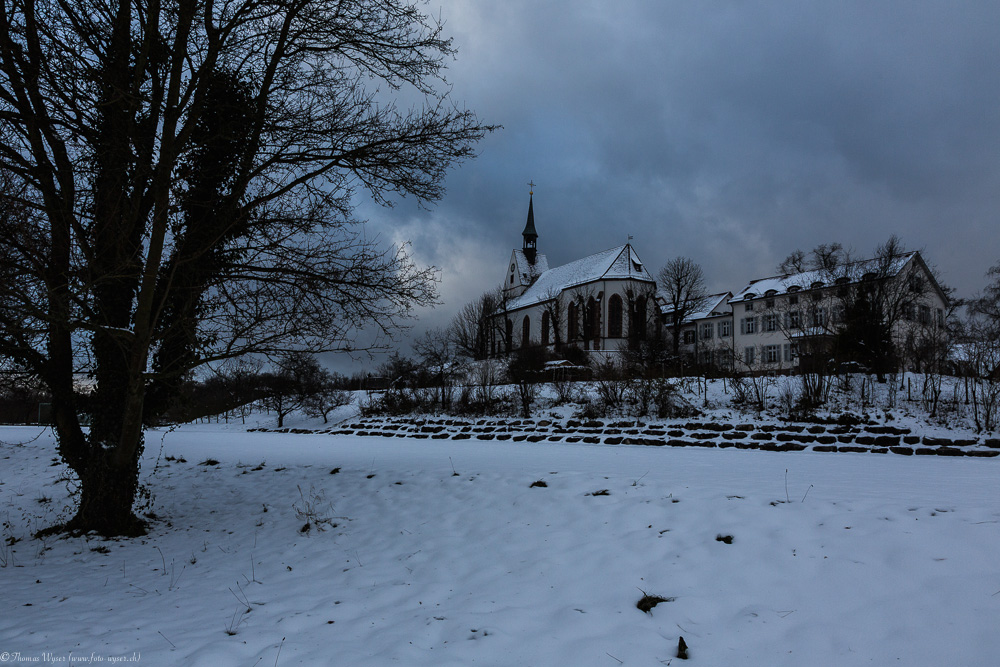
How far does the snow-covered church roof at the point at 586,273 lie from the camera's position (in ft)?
177

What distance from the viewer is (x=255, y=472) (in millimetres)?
10211

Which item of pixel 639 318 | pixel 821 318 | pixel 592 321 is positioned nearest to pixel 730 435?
pixel 821 318

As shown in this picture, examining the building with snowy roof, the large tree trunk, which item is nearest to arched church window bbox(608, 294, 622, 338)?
the building with snowy roof

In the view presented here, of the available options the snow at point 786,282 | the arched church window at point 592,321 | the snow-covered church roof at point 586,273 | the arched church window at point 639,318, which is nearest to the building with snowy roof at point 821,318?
the snow at point 786,282

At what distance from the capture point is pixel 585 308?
2115 inches

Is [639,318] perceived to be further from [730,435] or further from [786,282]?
[730,435]

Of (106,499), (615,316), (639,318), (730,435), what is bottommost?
(730,435)

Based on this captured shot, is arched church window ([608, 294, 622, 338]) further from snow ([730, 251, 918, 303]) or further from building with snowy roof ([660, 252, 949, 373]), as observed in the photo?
snow ([730, 251, 918, 303])

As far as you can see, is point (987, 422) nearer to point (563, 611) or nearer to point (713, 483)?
point (713, 483)

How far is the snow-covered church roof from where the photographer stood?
53844mm

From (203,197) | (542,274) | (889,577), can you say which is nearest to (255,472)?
(203,197)

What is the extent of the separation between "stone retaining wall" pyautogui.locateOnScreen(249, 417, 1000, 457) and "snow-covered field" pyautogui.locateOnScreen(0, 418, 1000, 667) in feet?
16.0

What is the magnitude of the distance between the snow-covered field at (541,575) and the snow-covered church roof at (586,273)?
46.6 m

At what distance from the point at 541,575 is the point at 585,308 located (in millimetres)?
49606
